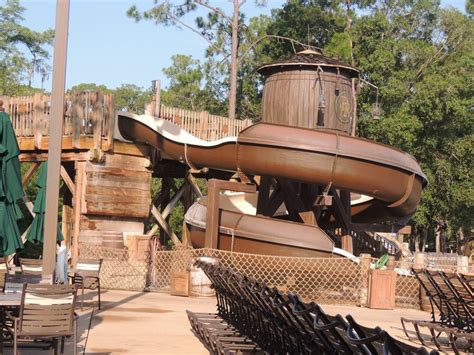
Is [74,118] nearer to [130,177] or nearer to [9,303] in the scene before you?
[130,177]

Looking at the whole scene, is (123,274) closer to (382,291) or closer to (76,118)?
(76,118)

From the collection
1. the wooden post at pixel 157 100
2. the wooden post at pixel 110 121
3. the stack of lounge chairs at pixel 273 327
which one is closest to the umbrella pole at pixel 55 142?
the stack of lounge chairs at pixel 273 327

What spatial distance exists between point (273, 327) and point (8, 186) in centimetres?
395

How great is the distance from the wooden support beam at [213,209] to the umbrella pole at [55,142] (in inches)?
357

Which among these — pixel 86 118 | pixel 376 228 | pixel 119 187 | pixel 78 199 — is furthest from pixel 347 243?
pixel 86 118

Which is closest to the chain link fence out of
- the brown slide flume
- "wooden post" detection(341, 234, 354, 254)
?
the brown slide flume

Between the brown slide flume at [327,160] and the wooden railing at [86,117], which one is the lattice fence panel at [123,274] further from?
the wooden railing at [86,117]

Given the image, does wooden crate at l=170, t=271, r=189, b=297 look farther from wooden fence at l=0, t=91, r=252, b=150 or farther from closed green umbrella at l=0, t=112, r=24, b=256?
closed green umbrella at l=0, t=112, r=24, b=256

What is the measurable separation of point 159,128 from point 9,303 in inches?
571

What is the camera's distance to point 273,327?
25.0 feet

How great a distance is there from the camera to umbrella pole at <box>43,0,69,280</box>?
9625 millimetres

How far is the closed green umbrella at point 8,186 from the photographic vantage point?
Answer: 983cm

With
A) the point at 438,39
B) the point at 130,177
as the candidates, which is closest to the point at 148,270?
the point at 130,177

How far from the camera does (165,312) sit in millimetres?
14180
